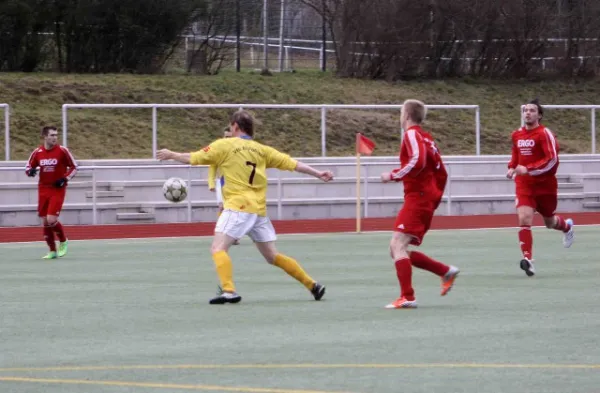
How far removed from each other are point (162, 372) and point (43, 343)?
5.23 feet

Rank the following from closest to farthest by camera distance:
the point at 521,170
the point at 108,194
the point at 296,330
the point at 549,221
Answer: the point at 296,330, the point at 521,170, the point at 549,221, the point at 108,194

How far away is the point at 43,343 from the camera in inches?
359

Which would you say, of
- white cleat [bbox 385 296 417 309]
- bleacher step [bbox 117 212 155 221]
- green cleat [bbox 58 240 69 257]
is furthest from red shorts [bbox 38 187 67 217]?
white cleat [bbox 385 296 417 309]

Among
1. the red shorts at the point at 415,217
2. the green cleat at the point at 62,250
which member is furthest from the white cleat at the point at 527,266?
the green cleat at the point at 62,250

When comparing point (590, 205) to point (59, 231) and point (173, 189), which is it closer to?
point (173, 189)

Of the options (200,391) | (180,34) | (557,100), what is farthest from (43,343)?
(557,100)

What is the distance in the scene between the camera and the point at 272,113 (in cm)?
3008

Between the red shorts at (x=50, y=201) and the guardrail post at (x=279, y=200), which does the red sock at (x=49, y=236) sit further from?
the guardrail post at (x=279, y=200)

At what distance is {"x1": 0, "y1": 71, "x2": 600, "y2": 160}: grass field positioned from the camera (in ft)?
92.8

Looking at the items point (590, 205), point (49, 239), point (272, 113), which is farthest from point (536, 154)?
point (272, 113)

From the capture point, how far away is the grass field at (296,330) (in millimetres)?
7602

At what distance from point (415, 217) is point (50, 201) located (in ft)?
26.1

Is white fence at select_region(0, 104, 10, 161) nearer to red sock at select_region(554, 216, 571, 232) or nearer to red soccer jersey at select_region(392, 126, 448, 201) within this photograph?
red sock at select_region(554, 216, 571, 232)

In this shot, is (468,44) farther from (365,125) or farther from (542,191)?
(542,191)
